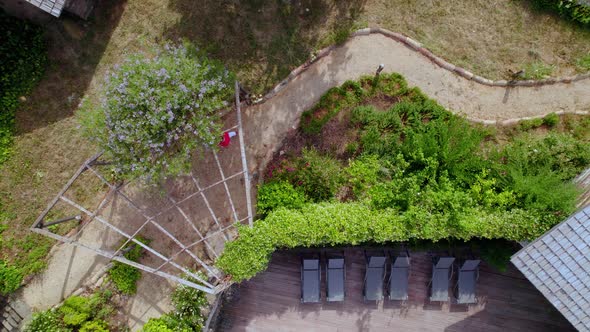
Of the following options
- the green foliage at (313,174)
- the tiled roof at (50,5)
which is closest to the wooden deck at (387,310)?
the green foliage at (313,174)

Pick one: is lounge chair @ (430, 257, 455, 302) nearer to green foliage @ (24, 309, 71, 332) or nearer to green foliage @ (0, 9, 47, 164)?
green foliage @ (24, 309, 71, 332)

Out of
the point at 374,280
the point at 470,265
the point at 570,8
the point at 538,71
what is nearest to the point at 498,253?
the point at 470,265

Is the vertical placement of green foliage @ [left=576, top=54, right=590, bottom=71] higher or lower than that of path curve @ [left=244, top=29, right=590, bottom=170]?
higher

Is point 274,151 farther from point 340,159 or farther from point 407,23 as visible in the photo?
point 407,23

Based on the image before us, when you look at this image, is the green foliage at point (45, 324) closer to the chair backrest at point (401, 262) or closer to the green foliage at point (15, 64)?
the green foliage at point (15, 64)

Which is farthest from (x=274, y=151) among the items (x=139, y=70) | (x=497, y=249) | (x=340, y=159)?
(x=497, y=249)

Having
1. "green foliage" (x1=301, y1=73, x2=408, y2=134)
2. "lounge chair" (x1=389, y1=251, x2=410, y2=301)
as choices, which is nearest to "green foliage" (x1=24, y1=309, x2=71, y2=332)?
"green foliage" (x1=301, y1=73, x2=408, y2=134)

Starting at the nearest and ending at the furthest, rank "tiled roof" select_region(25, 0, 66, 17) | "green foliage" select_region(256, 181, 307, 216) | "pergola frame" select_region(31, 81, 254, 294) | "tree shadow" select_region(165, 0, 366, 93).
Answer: "pergola frame" select_region(31, 81, 254, 294) < "tiled roof" select_region(25, 0, 66, 17) < "green foliage" select_region(256, 181, 307, 216) < "tree shadow" select_region(165, 0, 366, 93)

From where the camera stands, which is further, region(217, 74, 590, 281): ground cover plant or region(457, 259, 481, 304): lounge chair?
region(457, 259, 481, 304): lounge chair
